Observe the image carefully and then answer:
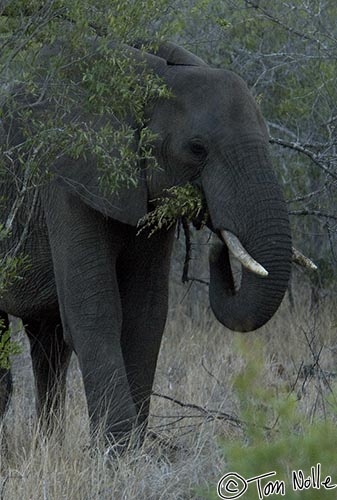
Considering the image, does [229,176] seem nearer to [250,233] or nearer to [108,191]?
[250,233]

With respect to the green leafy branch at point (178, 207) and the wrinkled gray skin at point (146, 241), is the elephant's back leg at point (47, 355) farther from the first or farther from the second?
the green leafy branch at point (178, 207)

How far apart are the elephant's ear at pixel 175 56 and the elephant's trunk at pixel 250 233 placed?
2.37 feet

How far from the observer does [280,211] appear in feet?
22.7

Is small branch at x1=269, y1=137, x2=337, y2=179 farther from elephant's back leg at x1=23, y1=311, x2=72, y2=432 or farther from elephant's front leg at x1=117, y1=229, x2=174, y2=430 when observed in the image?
elephant's back leg at x1=23, y1=311, x2=72, y2=432

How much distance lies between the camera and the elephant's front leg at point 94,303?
7340 mm

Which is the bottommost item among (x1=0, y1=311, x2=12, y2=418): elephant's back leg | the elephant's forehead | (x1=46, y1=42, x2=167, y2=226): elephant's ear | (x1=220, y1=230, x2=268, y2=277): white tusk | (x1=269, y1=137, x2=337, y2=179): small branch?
(x1=0, y1=311, x2=12, y2=418): elephant's back leg

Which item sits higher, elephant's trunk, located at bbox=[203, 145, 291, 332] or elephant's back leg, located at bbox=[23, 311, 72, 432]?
elephant's trunk, located at bbox=[203, 145, 291, 332]

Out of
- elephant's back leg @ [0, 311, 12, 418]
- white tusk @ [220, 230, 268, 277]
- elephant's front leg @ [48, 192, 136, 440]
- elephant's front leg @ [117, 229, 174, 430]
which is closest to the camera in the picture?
white tusk @ [220, 230, 268, 277]

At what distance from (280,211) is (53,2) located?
1.45 metres

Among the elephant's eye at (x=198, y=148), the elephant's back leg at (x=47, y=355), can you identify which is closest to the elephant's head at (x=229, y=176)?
the elephant's eye at (x=198, y=148)

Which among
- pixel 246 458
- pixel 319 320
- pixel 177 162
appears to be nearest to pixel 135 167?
pixel 177 162

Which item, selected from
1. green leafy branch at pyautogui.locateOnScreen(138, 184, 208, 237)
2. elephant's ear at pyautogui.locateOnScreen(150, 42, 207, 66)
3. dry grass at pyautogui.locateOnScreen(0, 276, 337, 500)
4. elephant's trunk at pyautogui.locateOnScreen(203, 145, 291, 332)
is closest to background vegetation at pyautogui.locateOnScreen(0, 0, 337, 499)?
dry grass at pyautogui.locateOnScreen(0, 276, 337, 500)

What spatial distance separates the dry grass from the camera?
629cm

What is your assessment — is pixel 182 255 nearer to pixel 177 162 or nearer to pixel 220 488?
pixel 177 162
